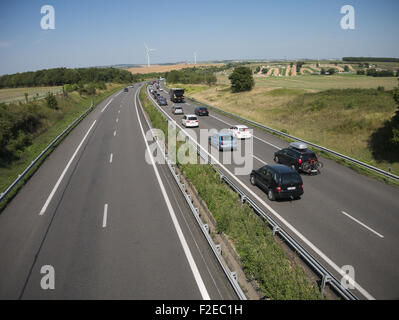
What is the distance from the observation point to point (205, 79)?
99062 mm

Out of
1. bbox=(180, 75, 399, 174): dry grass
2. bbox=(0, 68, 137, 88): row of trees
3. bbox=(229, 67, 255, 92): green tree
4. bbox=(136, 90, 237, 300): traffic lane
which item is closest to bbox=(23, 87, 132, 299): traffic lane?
bbox=(136, 90, 237, 300): traffic lane

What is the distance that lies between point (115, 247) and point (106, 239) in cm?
72

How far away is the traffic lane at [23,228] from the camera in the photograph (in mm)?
8211

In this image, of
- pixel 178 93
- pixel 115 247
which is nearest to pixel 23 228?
pixel 115 247

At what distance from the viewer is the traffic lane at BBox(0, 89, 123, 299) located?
821 centimetres

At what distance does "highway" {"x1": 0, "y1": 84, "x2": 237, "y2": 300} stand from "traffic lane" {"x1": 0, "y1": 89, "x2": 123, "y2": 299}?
32mm

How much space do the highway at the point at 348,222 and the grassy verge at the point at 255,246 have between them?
1.39 meters

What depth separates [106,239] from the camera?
398 inches

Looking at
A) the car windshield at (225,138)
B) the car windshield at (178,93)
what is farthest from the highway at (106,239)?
the car windshield at (178,93)

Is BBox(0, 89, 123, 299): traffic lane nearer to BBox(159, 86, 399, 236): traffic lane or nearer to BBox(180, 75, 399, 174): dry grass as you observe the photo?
BBox(159, 86, 399, 236): traffic lane

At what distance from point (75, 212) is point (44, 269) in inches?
149

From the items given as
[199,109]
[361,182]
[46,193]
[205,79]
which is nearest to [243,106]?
[199,109]
